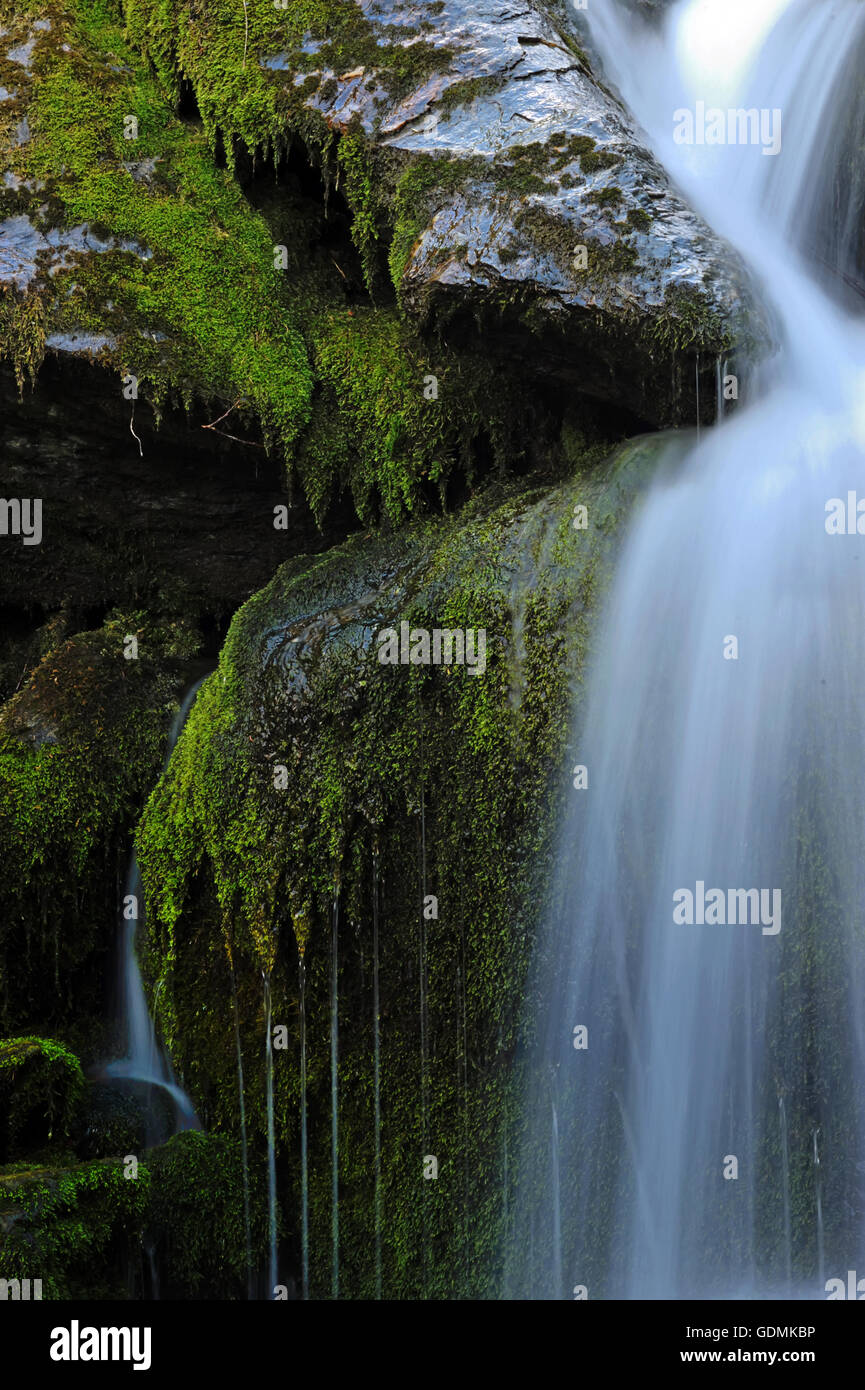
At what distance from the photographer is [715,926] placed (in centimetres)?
408

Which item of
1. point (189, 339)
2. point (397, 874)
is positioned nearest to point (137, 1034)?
point (397, 874)

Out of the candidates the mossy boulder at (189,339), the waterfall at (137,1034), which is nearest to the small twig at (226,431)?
the mossy boulder at (189,339)

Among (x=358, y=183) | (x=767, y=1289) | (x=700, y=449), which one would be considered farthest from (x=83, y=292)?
(x=767, y=1289)

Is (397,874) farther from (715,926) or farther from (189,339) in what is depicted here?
(189,339)

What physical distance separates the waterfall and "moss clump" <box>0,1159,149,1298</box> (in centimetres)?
55

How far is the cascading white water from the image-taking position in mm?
4004

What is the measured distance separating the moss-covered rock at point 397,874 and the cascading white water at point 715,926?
171 millimetres

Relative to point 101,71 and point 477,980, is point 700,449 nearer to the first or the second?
point 477,980

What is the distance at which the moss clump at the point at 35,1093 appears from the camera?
4449 millimetres

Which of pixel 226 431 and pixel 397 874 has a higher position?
pixel 226 431

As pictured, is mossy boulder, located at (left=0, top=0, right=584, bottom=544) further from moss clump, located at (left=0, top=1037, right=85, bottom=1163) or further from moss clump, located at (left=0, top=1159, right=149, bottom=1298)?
moss clump, located at (left=0, top=1159, right=149, bottom=1298)

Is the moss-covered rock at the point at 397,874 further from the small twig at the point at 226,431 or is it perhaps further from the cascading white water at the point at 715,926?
the small twig at the point at 226,431

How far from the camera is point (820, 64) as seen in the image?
234 inches

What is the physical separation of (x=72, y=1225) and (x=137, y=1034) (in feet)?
3.63
